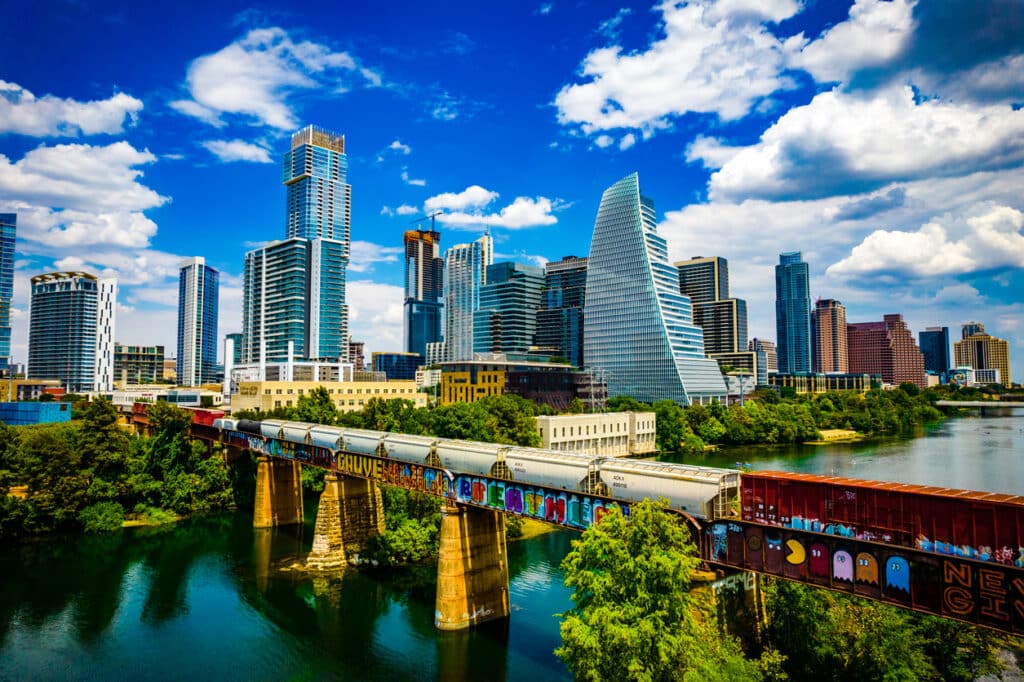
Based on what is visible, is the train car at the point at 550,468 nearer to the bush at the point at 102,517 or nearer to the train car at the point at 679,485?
the train car at the point at 679,485

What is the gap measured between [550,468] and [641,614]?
42.1 ft

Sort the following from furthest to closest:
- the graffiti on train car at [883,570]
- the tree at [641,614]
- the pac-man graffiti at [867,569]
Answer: the pac-man graffiti at [867,569], the tree at [641,614], the graffiti on train car at [883,570]

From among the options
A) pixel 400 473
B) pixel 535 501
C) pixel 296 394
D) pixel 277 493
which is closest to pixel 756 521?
pixel 535 501

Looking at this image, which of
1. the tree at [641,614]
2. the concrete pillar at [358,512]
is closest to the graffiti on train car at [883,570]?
the tree at [641,614]

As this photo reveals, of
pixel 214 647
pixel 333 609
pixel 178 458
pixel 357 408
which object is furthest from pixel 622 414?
pixel 214 647

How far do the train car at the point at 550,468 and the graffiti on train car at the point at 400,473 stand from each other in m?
6.31

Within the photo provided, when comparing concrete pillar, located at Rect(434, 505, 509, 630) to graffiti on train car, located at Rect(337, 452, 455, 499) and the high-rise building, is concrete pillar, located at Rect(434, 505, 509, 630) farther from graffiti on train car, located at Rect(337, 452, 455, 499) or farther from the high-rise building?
the high-rise building

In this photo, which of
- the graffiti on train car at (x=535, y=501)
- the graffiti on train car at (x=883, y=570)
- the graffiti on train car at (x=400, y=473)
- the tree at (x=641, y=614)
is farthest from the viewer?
the graffiti on train car at (x=400, y=473)

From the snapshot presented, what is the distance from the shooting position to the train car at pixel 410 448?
4716 cm

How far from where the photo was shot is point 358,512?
61.2m

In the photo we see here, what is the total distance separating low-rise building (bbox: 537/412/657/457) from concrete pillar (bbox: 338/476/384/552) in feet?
185

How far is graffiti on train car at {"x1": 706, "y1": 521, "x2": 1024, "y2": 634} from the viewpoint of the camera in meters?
22.6

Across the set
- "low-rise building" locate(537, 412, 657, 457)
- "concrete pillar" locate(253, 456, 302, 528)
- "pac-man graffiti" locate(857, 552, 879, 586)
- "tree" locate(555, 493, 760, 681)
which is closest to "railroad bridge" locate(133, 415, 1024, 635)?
"pac-man graffiti" locate(857, 552, 879, 586)

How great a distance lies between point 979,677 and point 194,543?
230ft
